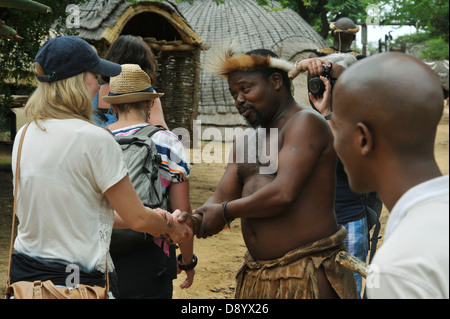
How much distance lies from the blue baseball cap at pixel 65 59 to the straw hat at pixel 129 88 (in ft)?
2.24

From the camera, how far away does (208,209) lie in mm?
2834

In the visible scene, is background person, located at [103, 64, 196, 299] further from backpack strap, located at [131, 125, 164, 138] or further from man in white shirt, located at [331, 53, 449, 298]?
man in white shirt, located at [331, 53, 449, 298]

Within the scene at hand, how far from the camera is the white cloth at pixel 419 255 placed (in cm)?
115

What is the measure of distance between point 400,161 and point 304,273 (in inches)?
48.5

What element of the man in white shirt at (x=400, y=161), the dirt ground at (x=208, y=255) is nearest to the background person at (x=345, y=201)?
the dirt ground at (x=208, y=255)

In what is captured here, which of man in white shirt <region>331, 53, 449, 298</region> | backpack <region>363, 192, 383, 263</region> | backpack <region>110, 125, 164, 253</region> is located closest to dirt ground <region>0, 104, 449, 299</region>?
backpack <region>363, 192, 383, 263</region>

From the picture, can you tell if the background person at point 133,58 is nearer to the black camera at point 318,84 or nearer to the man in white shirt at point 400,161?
the black camera at point 318,84

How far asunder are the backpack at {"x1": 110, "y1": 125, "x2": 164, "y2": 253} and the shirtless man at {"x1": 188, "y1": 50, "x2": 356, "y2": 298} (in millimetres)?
283

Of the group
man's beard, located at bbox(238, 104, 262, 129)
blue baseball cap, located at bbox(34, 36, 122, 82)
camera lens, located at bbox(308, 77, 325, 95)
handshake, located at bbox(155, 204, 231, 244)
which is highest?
blue baseball cap, located at bbox(34, 36, 122, 82)

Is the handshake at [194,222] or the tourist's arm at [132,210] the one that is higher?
the tourist's arm at [132,210]

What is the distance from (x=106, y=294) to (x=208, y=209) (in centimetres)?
82

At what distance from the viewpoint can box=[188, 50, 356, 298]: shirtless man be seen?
2580 millimetres

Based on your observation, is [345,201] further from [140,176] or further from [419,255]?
[419,255]
